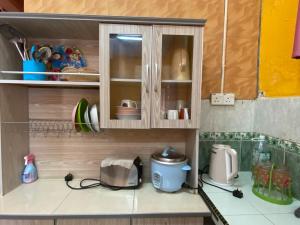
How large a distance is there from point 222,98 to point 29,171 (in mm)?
1411

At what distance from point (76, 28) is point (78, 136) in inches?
27.4

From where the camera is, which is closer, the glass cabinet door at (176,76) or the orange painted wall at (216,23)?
the glass cabinet door at (176,76)

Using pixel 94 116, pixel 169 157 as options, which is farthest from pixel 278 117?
pixel 94 116

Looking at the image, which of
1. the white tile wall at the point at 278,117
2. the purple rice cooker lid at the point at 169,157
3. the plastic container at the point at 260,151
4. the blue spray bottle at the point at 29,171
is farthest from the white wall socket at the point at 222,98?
the blue spray bottle at the point at 29,171

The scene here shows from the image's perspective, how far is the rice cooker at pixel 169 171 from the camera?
1108 millimetres

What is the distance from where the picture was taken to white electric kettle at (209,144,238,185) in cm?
118

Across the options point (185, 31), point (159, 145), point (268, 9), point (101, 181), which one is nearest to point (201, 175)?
point (159, 145)

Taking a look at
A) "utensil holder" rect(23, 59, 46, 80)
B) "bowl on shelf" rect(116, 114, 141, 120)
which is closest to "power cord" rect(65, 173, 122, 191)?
"bowl on shelf" rect(116, 114, 141, 120)

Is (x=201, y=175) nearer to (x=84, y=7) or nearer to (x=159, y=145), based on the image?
(x=159, y=145)

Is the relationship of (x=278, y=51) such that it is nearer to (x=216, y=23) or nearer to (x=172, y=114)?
(x=216, y=23)

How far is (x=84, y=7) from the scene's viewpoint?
1332mm

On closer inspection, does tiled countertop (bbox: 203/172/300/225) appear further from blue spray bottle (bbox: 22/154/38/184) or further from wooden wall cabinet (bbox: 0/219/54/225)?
blue spray bottle (bbox: 22/154/38/184)

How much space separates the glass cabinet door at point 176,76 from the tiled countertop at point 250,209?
0.42m

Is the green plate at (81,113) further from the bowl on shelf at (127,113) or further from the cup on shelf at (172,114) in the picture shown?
the cup on shelf at (172,114)
